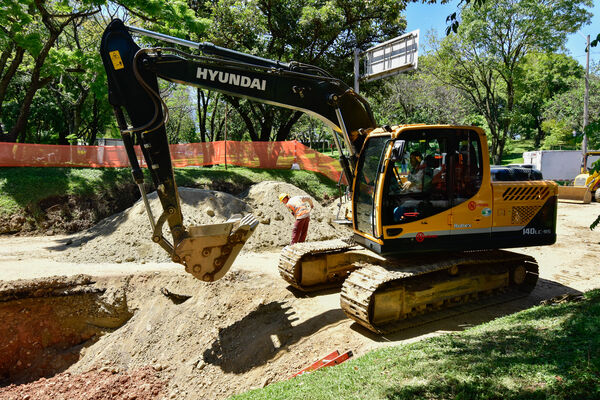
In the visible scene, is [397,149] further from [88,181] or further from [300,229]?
[88,181]

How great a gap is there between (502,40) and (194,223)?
20821mm

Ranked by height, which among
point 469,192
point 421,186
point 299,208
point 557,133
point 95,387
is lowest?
point 95,387

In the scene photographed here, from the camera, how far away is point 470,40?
924 inches

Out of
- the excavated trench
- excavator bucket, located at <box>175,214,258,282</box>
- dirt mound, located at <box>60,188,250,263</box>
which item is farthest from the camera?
dirt mound, located at <box>60,188,250,263</box>

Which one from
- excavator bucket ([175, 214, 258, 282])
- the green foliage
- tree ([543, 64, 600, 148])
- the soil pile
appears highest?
tree ([543, 64, 600, 148])

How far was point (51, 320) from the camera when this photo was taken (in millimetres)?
7738

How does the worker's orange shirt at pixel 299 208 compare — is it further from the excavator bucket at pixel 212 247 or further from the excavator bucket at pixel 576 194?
the excavator bucket at pixel 576 194

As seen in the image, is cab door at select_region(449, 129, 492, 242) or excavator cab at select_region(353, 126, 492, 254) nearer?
excavator cab at select_region(353, 126, 492, 254)

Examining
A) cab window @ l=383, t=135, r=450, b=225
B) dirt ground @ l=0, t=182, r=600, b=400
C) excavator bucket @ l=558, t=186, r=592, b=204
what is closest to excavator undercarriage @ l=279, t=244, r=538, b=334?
dirt ground @ l=0, t=182, r=600, b=400

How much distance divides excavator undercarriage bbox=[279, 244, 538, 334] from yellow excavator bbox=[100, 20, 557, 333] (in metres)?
0.02

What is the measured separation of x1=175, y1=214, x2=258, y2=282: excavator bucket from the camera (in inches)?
218

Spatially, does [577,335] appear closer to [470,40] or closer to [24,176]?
[24,176]

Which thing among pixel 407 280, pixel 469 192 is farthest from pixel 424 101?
pixel 407 280

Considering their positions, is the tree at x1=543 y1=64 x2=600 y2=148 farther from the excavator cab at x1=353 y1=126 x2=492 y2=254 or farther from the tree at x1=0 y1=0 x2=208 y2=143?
the excavator cab at x1=353 y1=126 x2=492 y2=254
